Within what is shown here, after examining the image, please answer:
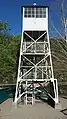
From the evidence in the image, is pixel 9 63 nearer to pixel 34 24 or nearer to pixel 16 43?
pixel 16 43

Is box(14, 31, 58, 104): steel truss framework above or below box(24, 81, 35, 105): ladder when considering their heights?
above

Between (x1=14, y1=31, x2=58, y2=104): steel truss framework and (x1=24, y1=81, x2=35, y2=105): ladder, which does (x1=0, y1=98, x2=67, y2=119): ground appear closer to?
(x1=14, y1=31, x2=58, y2=104): steel truss framework

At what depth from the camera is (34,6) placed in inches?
891

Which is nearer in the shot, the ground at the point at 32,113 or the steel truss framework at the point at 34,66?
the ground at the point at 32,113

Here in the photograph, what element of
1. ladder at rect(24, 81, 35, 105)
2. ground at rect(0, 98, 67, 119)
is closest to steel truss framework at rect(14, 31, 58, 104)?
ladder at rect(24, 81, 35, 105)

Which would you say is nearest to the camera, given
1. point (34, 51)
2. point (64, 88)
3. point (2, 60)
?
point (34, 51)

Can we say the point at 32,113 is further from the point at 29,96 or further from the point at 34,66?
the point at 29,96

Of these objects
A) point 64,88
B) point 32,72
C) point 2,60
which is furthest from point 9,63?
point 32,72

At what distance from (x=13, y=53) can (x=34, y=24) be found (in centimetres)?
1930

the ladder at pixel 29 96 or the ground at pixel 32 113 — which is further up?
the ground at pixel 32 113

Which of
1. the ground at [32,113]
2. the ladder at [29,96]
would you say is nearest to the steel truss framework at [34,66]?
the ladder at [29,96]

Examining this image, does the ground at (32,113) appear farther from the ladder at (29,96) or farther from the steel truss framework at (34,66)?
the ladder at (29,96)

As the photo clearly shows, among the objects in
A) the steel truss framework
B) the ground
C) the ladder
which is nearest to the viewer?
the ground

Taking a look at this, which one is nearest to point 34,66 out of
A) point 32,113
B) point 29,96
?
point 29,96
